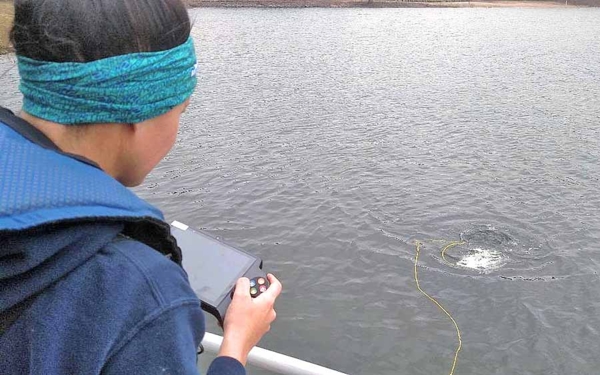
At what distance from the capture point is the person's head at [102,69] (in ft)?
3.88

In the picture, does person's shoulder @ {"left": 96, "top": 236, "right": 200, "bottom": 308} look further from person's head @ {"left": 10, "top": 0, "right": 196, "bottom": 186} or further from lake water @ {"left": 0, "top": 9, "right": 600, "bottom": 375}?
lake water @ {"left": 0, "top": 9, "right": 600, "bottom": 375}

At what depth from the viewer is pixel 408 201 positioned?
473 inches

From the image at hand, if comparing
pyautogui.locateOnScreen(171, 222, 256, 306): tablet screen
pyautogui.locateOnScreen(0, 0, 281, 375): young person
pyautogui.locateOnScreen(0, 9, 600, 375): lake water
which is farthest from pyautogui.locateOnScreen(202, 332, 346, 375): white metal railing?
pyautogui.locateOnScreen(0, 9, 600, 375): lake water

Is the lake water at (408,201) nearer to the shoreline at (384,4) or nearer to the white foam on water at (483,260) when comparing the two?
the white foam on water at (483,260)

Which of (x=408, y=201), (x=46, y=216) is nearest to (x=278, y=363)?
(x=46, y=216)

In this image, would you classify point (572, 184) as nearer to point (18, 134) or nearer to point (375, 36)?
point (18, 134)

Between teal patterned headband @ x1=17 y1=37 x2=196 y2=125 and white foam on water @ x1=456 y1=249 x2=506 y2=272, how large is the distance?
→ 9028 millimetres

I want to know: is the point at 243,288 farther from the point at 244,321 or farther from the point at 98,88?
the point at 98,88

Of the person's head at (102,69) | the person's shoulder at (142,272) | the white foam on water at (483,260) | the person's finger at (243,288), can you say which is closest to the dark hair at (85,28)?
the person's head at (102,69)

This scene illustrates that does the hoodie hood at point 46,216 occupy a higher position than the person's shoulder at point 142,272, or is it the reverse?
the hoodie hood at point 46,216

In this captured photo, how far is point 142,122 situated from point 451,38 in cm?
3912

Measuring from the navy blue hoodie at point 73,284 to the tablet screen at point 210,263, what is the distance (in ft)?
2.61

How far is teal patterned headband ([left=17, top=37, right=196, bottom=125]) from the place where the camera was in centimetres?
119

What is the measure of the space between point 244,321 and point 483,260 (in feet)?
29.1
